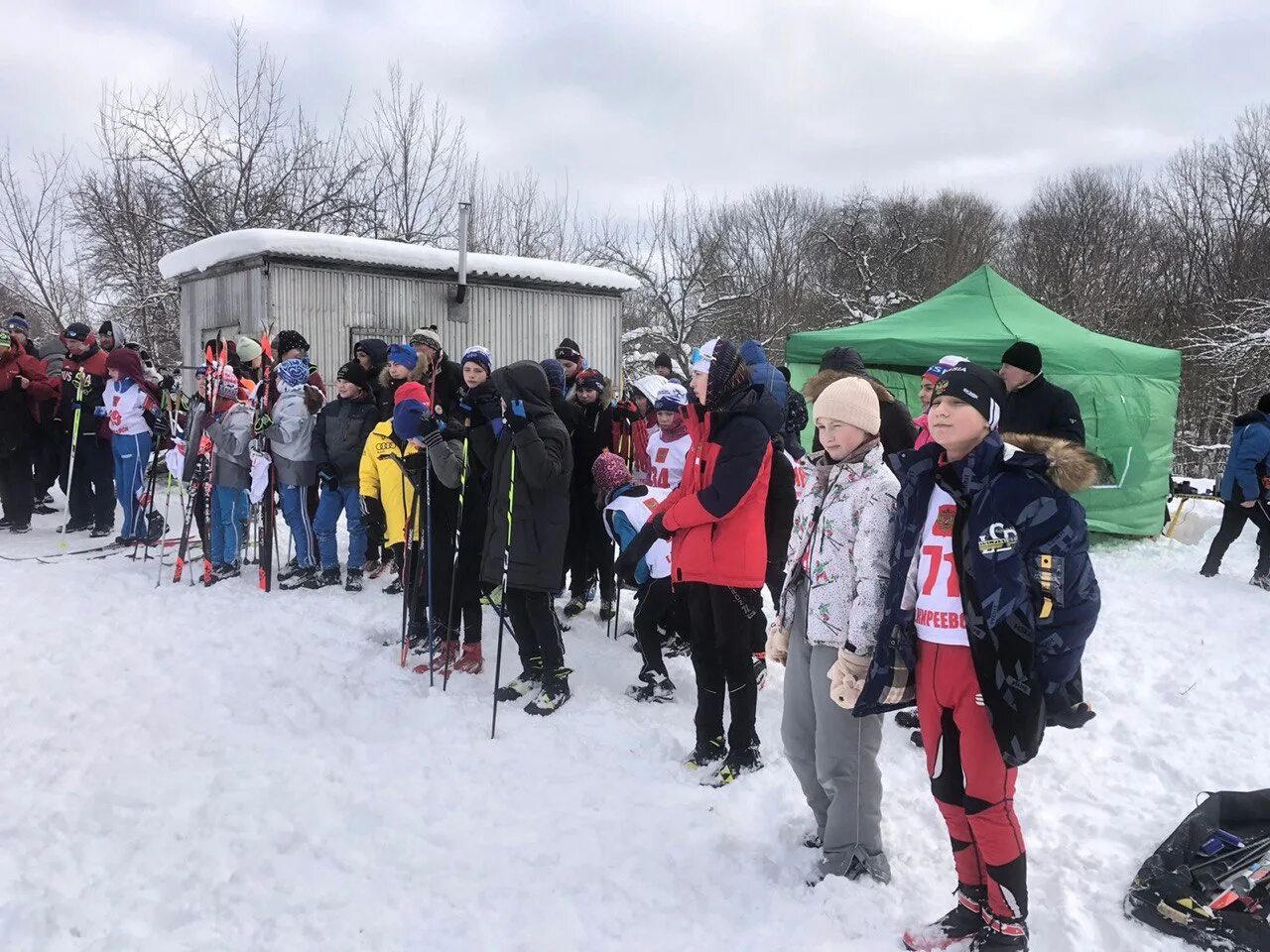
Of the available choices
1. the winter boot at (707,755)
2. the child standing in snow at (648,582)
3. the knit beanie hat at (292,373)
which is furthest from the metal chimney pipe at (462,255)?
the winter boot at (707,755)

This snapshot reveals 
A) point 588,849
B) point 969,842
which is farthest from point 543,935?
point 969,842

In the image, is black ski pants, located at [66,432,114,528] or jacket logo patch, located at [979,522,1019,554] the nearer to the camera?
jacket logo patch, located at [979,522,1019,554]

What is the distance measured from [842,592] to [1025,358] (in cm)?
307

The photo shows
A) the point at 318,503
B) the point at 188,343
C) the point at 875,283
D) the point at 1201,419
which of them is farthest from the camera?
the point at 875,283

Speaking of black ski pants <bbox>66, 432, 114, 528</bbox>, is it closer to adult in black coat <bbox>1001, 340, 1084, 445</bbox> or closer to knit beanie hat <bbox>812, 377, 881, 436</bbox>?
knit beanie hat <bbox>812, 377, 881, 436</bbox>

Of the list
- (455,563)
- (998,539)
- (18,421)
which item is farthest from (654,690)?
(18,421)

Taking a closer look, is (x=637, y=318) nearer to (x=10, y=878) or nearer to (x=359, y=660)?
(x=359, y=660)

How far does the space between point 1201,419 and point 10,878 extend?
27.8 m

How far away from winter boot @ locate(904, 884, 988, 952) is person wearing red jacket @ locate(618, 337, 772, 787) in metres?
1.14

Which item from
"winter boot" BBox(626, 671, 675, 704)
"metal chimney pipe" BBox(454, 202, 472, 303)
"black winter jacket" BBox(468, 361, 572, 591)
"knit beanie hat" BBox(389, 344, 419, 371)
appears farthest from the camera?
"metal chimney pipe" BBox(454, 202, 472, 303)

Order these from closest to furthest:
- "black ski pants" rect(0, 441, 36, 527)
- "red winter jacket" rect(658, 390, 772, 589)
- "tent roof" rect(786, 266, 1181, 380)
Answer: "red winter jacket" rect(658, 390, 772, 589) < "black ski pants" rect(0, 441, 36, 527) < "tent roof" rect(786, 266, 1181, 380)

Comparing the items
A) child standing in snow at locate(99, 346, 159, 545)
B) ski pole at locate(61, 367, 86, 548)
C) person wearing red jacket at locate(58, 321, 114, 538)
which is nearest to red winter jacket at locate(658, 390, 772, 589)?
child standing in snow at locate(99, 346, 159, 545)

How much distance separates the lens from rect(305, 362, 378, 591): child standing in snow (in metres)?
6.23

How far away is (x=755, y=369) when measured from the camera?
12.2 ft
